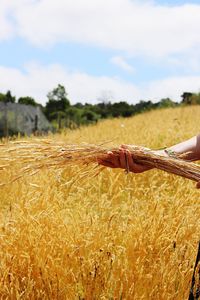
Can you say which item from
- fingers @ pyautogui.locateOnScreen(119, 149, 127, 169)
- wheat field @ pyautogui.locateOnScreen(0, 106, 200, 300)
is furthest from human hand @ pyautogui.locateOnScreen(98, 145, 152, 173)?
wheat field @ pyautogui.locateOnScreen(0, 106, 200, 300)

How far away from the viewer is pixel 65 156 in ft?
7.08

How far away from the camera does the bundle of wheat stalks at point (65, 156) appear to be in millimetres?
2137

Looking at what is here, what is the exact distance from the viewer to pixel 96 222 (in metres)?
2.53

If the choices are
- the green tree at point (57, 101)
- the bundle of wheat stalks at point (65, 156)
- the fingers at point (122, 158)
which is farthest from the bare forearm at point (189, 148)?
the green tree at point (57, 101)

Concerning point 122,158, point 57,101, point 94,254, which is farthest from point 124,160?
point 57,101

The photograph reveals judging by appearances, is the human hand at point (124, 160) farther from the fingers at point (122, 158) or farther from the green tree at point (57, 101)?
the green tree at point (57, 101)

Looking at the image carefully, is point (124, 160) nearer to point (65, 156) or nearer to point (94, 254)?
point (65, 156)

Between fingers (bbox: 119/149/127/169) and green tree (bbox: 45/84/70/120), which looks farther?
green tree (bbox: 45/84/70/120)

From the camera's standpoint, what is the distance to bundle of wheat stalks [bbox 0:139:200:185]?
84.1 inches

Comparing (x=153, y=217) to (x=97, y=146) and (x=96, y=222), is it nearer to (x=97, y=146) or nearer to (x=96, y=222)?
(x=96, y=222)

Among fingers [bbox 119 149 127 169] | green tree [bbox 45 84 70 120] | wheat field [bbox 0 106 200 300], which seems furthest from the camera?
green tree [bbox 45 84 70 120]

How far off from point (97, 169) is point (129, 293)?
0.48 m

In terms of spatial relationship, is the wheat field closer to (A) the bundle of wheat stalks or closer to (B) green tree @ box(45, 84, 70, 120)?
(A) the bundle of wheat stalks

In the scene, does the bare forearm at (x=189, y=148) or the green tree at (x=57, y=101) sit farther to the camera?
the green tree at (x=57, y=101)
